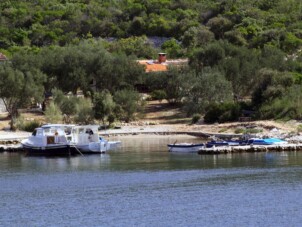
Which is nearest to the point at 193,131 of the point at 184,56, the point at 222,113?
the point at 222,113

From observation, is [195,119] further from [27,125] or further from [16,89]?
[16,89]

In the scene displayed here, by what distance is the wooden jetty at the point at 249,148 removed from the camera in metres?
65.1

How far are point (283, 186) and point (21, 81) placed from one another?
133 feet

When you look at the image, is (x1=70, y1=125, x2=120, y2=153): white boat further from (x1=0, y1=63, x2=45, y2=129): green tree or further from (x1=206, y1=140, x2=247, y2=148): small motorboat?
(x1=0, y1=63, x2=45, y2=129): green tree

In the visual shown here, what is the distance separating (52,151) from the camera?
69.3 meters

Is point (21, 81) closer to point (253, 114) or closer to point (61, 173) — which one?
point (253, 114)

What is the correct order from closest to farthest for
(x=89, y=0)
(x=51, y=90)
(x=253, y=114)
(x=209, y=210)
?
(x=209, y=210), (x=253, y=114), (x=51, y=90), (x=89, y=0)

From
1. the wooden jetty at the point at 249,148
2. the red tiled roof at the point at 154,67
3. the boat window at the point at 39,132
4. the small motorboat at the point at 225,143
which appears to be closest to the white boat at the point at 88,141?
the boat window at the point at 39,132

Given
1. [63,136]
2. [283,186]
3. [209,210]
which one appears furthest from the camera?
[63,136]

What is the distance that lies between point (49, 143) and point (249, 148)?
47.3 feet

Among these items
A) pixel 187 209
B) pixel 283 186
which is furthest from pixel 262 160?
pixel 187 209

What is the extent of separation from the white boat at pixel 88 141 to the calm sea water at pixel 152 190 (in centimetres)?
190

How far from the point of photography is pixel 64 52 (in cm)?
9450

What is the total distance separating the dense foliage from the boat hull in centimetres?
1465
